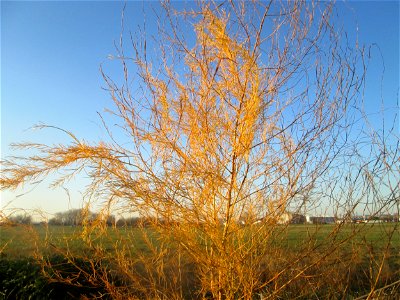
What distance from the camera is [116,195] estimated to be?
8.87 feet

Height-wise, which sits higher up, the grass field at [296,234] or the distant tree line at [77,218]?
the distant tree line at [77,218]

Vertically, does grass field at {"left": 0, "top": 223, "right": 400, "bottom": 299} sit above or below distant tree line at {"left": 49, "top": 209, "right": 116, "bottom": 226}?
below

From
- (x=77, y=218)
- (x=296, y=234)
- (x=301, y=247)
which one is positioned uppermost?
(x=77, y=218)

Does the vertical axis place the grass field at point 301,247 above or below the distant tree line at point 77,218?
below

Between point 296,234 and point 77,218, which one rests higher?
point 77,218

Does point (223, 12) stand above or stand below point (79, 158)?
above

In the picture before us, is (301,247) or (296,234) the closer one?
(301,247)

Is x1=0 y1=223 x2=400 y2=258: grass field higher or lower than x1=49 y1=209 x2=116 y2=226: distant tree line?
lower

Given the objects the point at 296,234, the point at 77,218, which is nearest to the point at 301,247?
the point at 296,234

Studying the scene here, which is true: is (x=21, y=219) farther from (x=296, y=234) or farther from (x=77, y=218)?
(x=296, y=234)

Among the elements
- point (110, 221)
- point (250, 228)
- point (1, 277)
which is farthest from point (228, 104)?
point (1, 277)

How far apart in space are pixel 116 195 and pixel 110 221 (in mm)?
606

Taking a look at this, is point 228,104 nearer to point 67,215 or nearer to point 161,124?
point 161,124

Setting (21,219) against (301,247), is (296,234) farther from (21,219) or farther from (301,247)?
(21,219)
